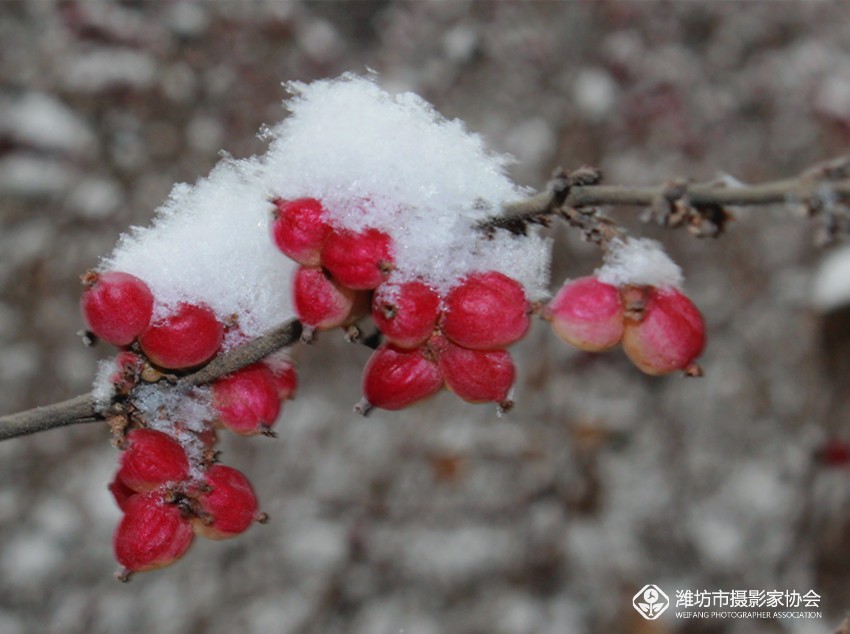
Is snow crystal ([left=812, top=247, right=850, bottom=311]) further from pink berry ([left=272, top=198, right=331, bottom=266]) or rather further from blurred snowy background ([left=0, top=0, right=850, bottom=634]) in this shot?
pink berry ([left=272, top=198, right=331, bottom=266])

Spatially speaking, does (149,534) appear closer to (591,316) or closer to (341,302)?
A: (341,302)

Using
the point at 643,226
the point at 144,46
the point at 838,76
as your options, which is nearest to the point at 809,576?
the point at 643,226

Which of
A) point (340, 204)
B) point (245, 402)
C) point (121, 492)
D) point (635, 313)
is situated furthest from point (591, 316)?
point (121, 492)

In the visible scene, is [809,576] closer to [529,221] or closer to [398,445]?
[398,445]
